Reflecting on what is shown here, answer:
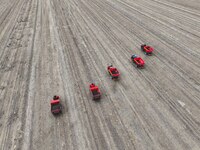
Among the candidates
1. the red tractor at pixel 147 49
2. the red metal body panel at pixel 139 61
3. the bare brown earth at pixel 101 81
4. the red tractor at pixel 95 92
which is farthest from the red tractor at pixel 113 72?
the red tractor at pixel 147 49

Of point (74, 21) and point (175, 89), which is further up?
point (74, 21)

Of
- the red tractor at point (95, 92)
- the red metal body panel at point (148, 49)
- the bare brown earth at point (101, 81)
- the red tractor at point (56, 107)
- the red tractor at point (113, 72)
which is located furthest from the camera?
the red metal body panel at point (148, 49)

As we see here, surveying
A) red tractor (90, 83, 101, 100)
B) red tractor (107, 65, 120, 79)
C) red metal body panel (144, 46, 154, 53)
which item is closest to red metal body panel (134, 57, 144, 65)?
red metal body panel (144, 46, 154, 53)

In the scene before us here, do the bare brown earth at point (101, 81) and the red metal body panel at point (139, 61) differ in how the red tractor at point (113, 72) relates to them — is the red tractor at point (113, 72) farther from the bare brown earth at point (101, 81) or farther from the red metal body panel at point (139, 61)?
the red metal body panel at point (139, 61)

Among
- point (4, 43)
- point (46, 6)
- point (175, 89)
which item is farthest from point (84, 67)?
point (46, 6)

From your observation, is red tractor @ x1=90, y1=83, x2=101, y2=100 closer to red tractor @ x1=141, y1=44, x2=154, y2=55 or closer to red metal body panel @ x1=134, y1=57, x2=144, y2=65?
red metal body panel @ x1=134, y1=57, x2=144, y2=65

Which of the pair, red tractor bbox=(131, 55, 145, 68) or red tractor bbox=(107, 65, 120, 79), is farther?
red tractor bbox=(131, 55, 145, 68)

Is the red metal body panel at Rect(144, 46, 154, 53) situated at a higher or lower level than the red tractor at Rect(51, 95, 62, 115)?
higher

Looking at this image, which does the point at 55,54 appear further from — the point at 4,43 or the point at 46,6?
the point at 46,6
